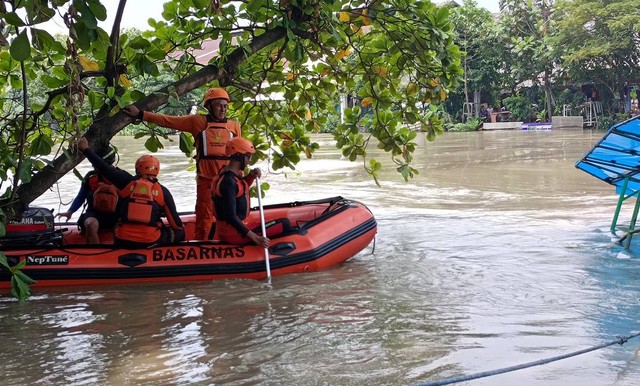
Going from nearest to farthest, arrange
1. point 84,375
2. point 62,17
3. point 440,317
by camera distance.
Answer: point 62,17, point 84,375, point 440,317

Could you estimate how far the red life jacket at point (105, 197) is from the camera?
6.70 meters

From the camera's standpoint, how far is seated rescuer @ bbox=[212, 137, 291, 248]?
6328 mm

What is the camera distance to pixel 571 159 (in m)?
17.9

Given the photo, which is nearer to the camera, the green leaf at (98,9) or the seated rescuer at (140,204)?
the green leaf at (98,9)

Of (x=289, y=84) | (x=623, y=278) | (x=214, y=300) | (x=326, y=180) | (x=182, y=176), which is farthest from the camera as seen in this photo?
(x=182, y=176)

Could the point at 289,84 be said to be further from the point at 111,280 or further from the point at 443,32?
the point at 111,280

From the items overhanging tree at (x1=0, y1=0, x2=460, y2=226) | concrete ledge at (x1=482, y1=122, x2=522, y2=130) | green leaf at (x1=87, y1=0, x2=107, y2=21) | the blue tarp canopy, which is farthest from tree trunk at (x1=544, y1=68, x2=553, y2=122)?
green leaf at (x1=87, y1=0, x2=107, y2=21)

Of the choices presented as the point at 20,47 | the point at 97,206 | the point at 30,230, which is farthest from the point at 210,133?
the point at 20,47

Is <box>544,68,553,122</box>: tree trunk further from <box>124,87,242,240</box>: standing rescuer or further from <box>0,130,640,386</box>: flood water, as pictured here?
<box>124,87,242,240</box>: standing rescuer

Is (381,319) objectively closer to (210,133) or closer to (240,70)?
(210,133)

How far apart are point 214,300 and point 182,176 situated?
34.3 feet

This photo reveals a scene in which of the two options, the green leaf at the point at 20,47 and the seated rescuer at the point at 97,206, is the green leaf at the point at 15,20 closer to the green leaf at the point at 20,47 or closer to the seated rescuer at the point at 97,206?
the green leaf at the point at 20,47

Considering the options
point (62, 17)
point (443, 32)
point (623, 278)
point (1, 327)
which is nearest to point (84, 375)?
point (1, 327)

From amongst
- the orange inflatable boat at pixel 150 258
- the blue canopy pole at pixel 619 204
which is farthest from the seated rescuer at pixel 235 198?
the blue canopy pole at pixel 619 204
